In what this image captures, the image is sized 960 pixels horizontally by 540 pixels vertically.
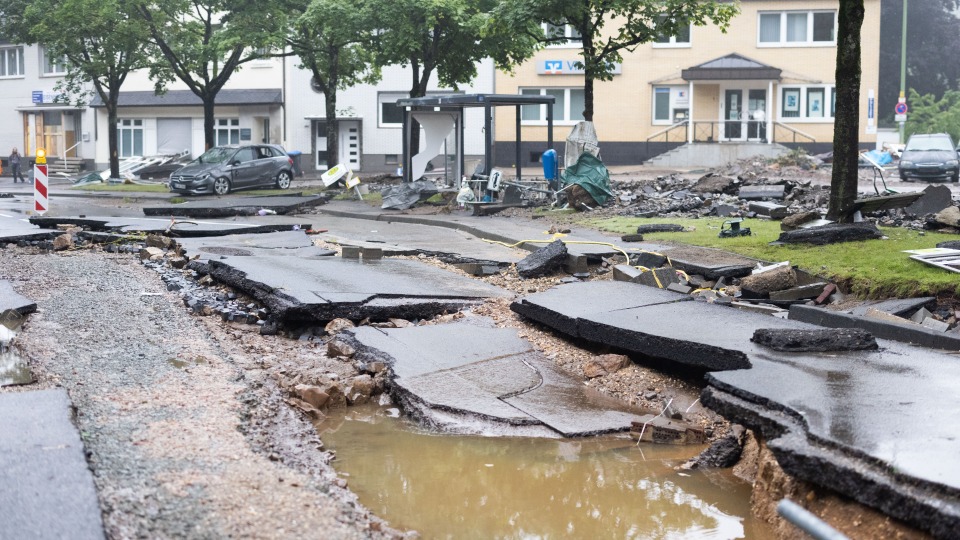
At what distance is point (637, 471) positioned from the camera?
5.49 meters

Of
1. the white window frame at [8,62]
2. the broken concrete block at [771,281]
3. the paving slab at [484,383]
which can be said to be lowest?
Answer: the paving slab at [484,383]

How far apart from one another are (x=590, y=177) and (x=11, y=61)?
48.4 m

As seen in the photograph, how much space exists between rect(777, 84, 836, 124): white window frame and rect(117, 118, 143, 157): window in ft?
102

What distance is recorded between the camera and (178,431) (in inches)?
199

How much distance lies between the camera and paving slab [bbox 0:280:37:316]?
8.19 meters

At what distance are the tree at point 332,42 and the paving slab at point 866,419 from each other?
78.6 ft

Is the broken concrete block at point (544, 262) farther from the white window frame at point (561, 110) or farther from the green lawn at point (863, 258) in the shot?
the white window frame at point (561, 110)

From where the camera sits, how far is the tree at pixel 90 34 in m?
33.0

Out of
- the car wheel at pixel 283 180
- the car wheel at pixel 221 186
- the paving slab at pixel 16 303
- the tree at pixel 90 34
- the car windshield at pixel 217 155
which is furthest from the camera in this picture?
the car wheel at pixel 283 180

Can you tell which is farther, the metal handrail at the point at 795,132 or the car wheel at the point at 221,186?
the metal handrail at the point at 795,132

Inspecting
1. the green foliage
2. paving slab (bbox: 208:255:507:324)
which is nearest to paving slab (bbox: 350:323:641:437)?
paving slab (bbox: 208:255:507:324)

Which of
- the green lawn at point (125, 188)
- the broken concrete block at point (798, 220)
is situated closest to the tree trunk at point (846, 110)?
the broken concrete block at point (798, 220)

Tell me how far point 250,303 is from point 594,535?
5476 mm

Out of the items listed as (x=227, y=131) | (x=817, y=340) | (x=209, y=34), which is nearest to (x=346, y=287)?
(x=817, y=340)
